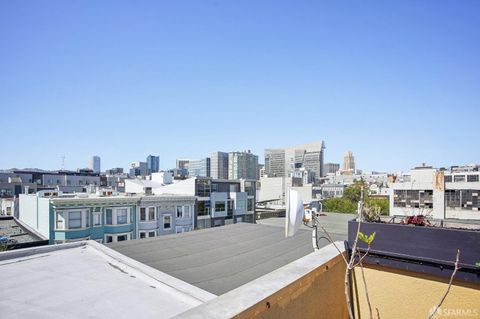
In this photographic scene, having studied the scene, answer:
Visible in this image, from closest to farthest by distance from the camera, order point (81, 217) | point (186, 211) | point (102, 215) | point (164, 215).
A: point (81, 217) → point (102, 215) → point (164, 215) → point (186, 211)

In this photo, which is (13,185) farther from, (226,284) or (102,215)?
(226,284)

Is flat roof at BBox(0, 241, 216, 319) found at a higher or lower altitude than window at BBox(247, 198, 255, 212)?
higher

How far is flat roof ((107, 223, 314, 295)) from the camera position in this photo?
5.89 m

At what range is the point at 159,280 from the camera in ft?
17.1

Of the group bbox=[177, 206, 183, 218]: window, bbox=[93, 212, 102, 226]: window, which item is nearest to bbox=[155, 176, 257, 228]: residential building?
bbox=[177, 206, 183, 218]: window

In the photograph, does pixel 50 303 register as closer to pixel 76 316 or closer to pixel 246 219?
pixel 76 316

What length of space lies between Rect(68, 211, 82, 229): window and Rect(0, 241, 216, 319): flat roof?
17.1 m

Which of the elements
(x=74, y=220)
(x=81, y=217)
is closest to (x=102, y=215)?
(x=81, y=217)

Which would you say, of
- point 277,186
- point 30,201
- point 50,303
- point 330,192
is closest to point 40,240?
point 30,201

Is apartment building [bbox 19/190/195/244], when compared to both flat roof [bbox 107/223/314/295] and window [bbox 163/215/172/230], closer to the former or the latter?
window [bbox 163/215/172/230]

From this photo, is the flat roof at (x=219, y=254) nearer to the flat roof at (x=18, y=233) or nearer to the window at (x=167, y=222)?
the flat roof at (x=18, y=233)

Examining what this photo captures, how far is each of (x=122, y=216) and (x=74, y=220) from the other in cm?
383

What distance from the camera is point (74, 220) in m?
22.1

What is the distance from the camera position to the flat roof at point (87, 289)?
157 inches
